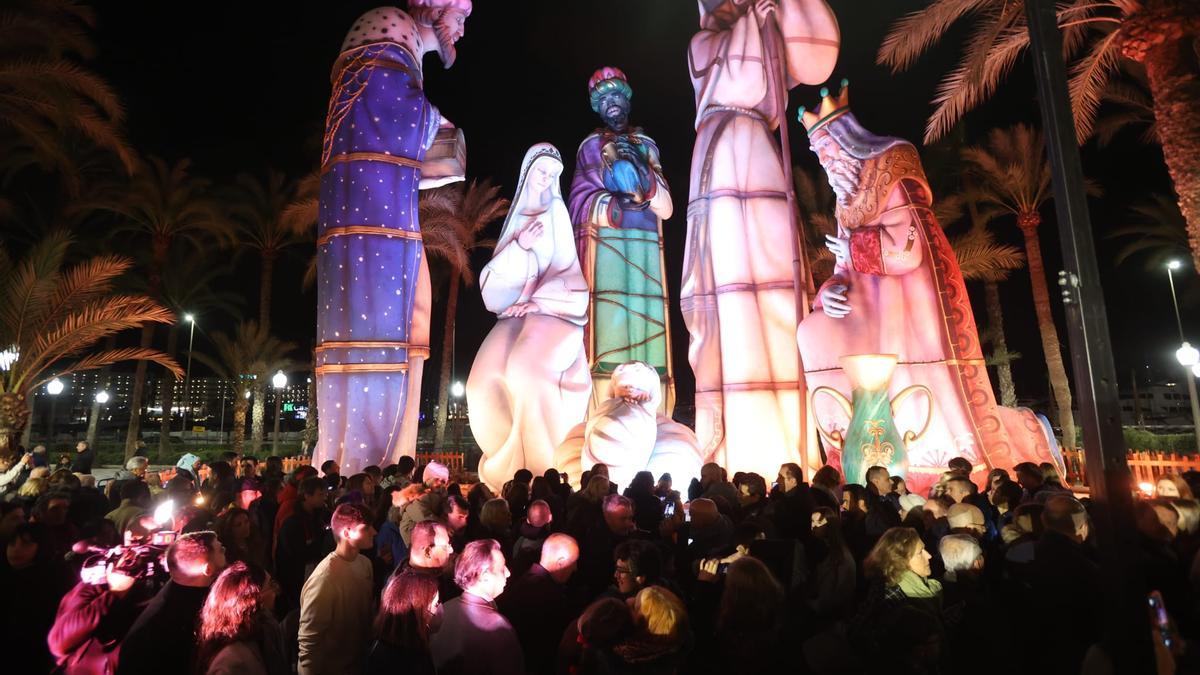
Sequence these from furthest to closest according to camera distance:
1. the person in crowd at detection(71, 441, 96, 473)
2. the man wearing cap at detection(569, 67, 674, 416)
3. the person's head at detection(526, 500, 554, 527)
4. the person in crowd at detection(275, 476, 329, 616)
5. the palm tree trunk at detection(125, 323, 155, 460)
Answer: the palm tree trunk at detection(125, 323, 155, 460), the man wearing cap at detection(569, 67, 674, 416), the person in crowd at detection(71, 441, 96, 473), the person in crowd at detection(275, 476, 329, 616), the person's head at detection(526, 500, 554, 527)

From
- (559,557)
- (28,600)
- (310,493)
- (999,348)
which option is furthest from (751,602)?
(999,348)

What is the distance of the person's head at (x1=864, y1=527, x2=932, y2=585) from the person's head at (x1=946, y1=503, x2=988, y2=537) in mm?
1141

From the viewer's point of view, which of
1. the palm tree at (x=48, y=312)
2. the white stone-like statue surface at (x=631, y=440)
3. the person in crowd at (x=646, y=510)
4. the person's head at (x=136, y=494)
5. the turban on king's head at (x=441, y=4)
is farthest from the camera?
the palm tree at (x=48, y=312)

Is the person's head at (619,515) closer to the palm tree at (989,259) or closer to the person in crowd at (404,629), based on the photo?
the person in crowd at (404,629)

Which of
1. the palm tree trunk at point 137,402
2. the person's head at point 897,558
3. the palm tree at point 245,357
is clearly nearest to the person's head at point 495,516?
the person's head at point 897,558

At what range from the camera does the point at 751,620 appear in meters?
2.95

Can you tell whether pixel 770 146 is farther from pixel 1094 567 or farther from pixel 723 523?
pixel 1094 567

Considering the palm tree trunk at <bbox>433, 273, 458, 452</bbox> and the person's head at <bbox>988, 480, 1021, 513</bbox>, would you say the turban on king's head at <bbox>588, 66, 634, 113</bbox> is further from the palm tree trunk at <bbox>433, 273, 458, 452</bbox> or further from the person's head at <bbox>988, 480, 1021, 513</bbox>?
the person's head at <bbox>988, 480, 1021, 513</bbox>

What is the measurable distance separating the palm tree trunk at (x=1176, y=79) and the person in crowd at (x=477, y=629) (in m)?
9.21

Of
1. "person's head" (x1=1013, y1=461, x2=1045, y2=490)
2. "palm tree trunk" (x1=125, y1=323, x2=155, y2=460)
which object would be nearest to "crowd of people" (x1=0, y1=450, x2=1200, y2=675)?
"person's head" (x1=1013, y1=461, x2=1045, y2=490)

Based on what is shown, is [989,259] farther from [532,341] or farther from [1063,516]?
[1063,516]

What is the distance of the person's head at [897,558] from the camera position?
325 cm

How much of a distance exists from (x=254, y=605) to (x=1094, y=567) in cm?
345

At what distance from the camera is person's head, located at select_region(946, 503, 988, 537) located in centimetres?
429
